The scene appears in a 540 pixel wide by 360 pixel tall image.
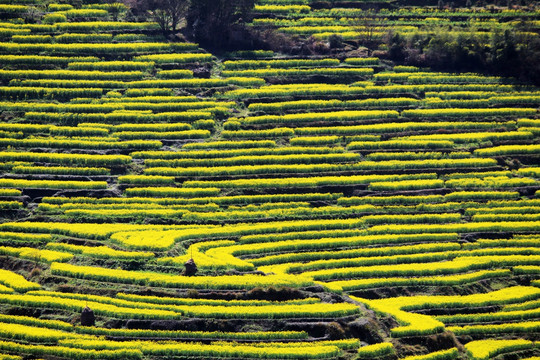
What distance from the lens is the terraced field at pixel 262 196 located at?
213ft

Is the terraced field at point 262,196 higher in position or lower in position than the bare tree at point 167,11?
lower

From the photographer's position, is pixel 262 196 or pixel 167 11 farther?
pixel 167 11

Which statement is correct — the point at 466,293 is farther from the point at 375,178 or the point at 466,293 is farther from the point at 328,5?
the point at 328,5

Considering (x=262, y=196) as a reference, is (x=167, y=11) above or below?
above

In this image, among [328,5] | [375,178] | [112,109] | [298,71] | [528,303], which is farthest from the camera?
[328,5]

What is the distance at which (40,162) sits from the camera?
3413 inches

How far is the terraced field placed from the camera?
65.0 metres

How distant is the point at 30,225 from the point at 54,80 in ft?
77.7

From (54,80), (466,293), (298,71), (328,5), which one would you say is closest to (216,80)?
(298,71)

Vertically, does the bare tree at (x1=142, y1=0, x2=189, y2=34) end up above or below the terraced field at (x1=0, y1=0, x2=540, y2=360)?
above

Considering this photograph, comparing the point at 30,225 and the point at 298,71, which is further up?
the point at 298,71

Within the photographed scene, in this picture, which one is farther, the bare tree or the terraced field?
the bare tree

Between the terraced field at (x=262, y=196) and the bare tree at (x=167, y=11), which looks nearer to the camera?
the terraced field at (x=262, y=196)

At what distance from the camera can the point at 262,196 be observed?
275 ft
